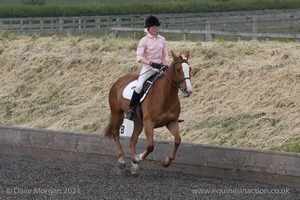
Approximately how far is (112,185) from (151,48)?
2.47m

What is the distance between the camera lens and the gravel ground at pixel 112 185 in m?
12.4

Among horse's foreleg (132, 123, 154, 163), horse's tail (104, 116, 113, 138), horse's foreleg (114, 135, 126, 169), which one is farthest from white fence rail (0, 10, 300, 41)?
horse's foreleg (132, 123, 154, 163)

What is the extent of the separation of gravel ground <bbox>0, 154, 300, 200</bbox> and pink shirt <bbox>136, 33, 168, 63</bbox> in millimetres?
1950

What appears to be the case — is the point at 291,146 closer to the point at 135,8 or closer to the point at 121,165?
the point at 121,165

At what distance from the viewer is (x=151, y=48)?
1468cm

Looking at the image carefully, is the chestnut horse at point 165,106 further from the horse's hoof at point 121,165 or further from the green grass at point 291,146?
the green grass at point 291,146

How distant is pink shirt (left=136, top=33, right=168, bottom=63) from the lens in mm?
14641

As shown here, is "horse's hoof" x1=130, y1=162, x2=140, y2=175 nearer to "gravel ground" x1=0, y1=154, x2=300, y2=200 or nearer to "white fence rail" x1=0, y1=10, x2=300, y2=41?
"gravel ground" x1=0, y1=154, x2=300, y2=200

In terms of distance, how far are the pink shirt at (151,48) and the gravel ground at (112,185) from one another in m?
1.95

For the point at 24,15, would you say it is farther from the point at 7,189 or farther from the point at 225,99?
the point at 7,189

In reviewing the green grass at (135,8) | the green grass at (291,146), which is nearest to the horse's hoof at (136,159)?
the green grass at (291,146)

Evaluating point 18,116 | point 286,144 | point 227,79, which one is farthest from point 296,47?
point 18,116

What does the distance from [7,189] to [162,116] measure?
9.17ft

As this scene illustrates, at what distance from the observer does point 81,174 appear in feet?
48.7
